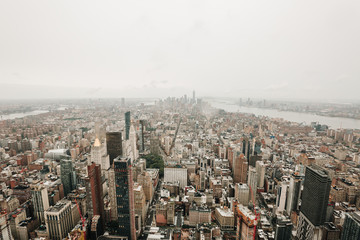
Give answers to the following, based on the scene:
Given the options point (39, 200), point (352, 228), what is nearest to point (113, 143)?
point (39, 200)

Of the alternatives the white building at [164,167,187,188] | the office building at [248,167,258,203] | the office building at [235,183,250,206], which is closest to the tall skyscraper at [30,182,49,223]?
the white building at [164,167,187,188]

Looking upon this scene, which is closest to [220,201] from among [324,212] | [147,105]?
[324,212]

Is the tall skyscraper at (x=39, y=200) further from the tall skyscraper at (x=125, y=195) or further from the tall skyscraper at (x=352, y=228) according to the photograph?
the tall skyscraper at (x=352, y=228)

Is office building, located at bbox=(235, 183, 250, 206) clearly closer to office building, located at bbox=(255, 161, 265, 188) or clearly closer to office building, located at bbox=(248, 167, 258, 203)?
office building, located at bbox=(248, 167, 258, 203)

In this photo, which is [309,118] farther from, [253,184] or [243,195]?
[243,195]

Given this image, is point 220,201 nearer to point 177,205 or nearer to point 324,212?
point 177,205

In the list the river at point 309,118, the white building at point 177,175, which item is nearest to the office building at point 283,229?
the white building at point 177,175
